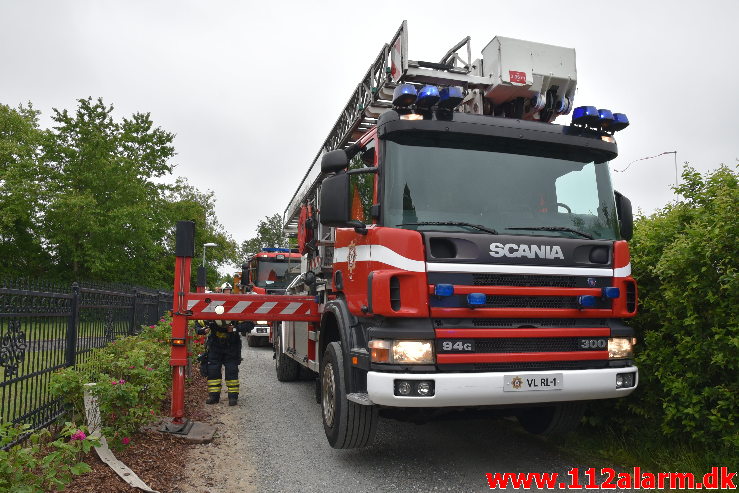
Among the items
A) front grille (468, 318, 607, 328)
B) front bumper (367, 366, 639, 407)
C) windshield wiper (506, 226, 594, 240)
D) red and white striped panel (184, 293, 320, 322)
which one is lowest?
front bumper (367, 366, 639, 407)

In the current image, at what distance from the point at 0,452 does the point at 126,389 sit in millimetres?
1921

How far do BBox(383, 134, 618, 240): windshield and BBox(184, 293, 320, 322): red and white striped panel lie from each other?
8.04ft

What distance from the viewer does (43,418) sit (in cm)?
530

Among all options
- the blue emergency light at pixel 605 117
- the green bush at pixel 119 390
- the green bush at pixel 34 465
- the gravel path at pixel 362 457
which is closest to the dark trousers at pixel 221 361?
the gravel path at pixel 362 457

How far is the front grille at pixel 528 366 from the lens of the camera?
4.16 meters

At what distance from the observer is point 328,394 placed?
5.30 meters

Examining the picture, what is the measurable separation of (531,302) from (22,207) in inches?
1050

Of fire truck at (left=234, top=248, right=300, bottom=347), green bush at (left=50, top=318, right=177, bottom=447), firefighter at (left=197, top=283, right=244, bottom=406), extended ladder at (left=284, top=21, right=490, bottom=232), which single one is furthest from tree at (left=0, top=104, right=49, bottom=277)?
extended ladder at (left=284, top=21, right=490, bottom=232)

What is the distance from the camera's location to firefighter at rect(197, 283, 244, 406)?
25.8 ft

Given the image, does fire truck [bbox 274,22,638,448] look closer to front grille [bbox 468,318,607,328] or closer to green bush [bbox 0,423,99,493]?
front grille [bbox 468,318,607,328]

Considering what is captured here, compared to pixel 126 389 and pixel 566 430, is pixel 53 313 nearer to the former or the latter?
pixel 126 389

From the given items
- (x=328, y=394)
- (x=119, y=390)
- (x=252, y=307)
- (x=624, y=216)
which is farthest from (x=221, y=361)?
(x=624, y=216)

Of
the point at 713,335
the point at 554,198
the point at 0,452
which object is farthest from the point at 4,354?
the point at 713,335

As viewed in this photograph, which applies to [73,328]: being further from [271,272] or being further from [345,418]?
[271,272]
